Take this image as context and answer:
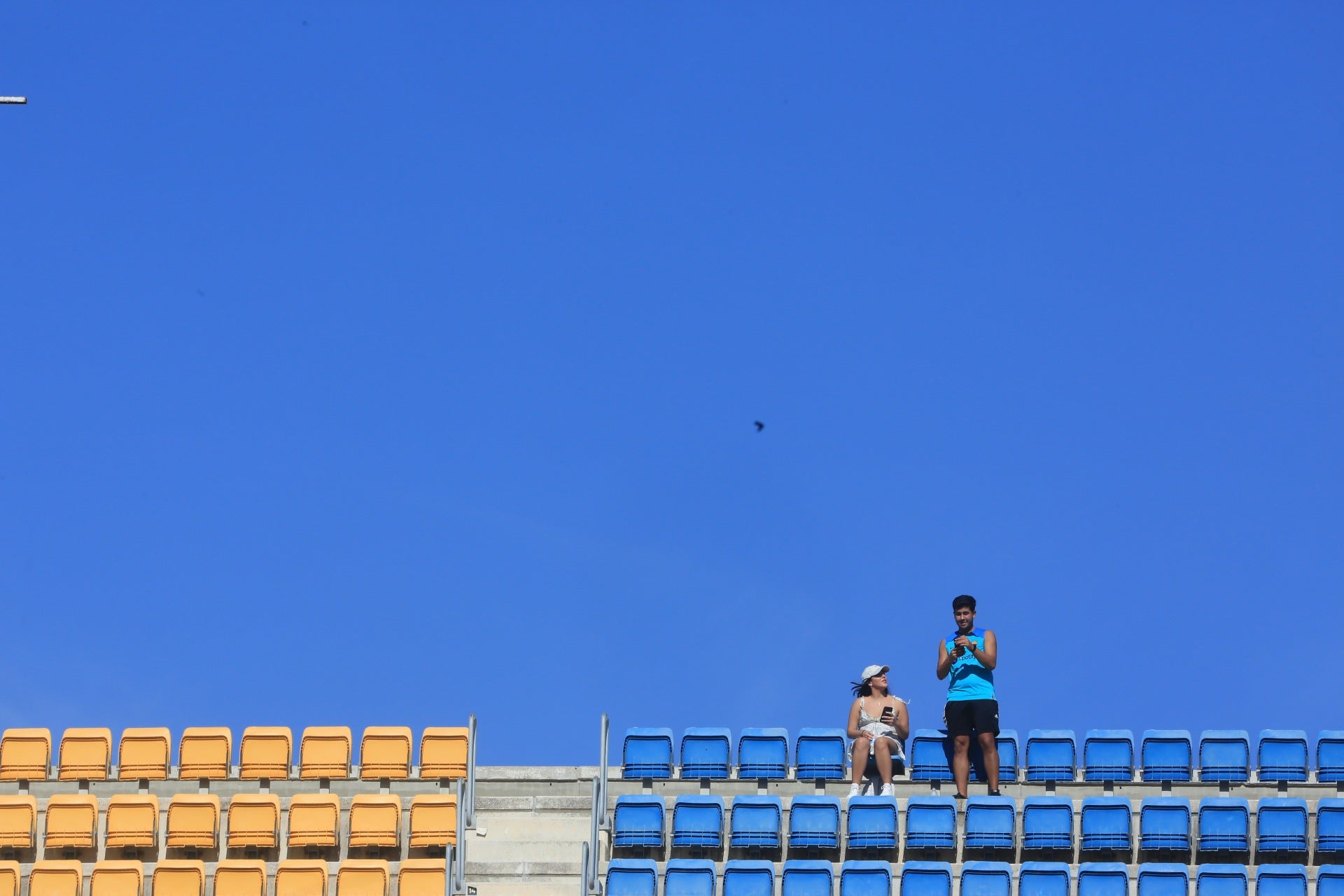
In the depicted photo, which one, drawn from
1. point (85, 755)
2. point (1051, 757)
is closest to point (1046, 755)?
point (1051, 757)

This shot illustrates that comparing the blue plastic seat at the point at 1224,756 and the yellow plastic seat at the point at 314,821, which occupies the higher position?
the blue plastic seat at the point at 1224,756

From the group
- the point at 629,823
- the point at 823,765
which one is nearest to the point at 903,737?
the point at 823,765

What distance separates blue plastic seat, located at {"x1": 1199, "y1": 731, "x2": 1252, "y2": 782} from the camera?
20.1 meters

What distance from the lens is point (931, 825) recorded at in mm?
18000

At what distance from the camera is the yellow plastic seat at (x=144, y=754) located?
67.9 feet

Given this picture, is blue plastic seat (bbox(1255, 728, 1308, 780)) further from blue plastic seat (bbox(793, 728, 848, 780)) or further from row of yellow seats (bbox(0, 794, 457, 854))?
row of yellow seats (bbox(0, 794, 457, 854))

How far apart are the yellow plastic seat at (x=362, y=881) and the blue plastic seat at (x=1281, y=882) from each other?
6911 mm

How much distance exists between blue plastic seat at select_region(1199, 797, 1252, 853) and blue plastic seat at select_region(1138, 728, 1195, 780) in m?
1.75

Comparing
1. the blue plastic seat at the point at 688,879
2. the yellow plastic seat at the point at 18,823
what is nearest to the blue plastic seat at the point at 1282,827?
the blue plastic seat at the point at 688,879

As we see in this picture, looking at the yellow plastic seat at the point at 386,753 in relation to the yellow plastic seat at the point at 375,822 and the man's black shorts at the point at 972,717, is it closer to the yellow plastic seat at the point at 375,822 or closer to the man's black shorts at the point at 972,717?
the yellow plastic seat at the point at 375,822

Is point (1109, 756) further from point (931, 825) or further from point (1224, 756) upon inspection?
point (931, 825)

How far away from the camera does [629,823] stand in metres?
18.4

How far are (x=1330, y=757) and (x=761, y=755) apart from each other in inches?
206

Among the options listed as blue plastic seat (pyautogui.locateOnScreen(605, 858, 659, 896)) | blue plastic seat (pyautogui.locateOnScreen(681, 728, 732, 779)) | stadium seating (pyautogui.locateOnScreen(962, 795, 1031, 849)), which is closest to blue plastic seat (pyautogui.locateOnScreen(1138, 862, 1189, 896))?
stadium seating (pyautogui.locateOnScreen(962, 795, 1031, 849))
